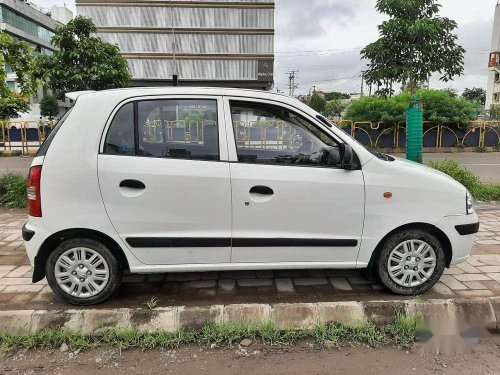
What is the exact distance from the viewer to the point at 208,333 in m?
3.10

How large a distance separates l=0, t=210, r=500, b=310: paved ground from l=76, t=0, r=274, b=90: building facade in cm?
4165

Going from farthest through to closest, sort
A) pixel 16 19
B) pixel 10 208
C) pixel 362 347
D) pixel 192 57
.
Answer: pixel 16 19, pixel 192 57, pixel 10 208, pixel 362 347

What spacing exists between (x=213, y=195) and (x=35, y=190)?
53.9 inches

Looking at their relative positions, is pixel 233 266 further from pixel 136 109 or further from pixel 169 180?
pixel 136 109

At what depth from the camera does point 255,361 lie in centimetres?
284

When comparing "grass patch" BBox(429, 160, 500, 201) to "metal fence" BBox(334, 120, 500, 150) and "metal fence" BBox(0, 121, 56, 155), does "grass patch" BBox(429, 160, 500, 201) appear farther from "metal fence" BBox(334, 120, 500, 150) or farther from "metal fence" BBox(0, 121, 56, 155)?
"metal fence" BBox(0, 121, 56, 155)

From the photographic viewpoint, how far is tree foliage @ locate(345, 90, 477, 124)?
1800 cm

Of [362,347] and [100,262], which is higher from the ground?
[100,262]

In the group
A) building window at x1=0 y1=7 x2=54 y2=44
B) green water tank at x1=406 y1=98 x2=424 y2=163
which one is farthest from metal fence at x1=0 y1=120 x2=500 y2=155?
building window at x1=0 y1=7 x2=54 y2=44

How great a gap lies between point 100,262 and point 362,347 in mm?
2134

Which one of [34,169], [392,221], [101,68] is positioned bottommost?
[392,221]

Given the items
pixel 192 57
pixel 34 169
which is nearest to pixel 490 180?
pixel 34 169

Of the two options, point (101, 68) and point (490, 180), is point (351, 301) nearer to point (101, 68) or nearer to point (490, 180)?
point (490, 180)

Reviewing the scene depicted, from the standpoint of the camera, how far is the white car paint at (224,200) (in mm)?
3174
